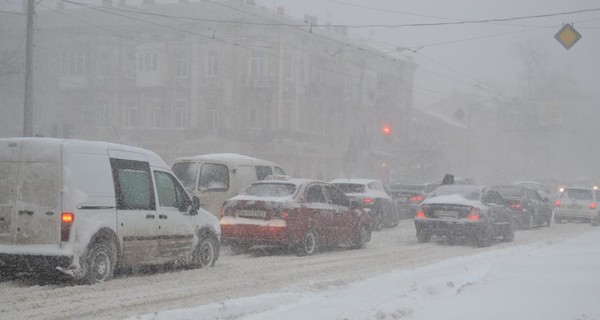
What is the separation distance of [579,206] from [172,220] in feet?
72.2

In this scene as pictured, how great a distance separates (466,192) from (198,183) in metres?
6.84

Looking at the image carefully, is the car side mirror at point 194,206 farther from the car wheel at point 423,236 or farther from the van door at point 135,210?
the car wheel at point 423,236

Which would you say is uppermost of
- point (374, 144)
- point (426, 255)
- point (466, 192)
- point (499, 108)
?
point (499, 108)

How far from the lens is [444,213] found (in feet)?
57.7

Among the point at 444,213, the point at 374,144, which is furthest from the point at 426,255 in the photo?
the point at 374,144

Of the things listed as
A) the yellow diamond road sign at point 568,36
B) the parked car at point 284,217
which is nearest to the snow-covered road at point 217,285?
the parked car at point 284,217

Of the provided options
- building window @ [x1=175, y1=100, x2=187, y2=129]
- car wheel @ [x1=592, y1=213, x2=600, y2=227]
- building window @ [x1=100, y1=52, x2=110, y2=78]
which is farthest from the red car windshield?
building window @ [x1=100, y1=52, x2=110, y2=78]

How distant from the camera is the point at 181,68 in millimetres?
50688

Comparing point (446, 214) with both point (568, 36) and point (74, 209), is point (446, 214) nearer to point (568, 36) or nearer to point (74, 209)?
point (568, 36)

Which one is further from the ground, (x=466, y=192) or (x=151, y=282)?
(x=466, y=192)

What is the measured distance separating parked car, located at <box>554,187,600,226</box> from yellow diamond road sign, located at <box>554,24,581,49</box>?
29.6 feet

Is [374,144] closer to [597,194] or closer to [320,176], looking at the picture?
[320,176]

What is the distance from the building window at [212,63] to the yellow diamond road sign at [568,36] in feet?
101

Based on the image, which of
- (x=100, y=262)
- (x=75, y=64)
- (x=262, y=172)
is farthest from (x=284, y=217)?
(x=75, y=64)
